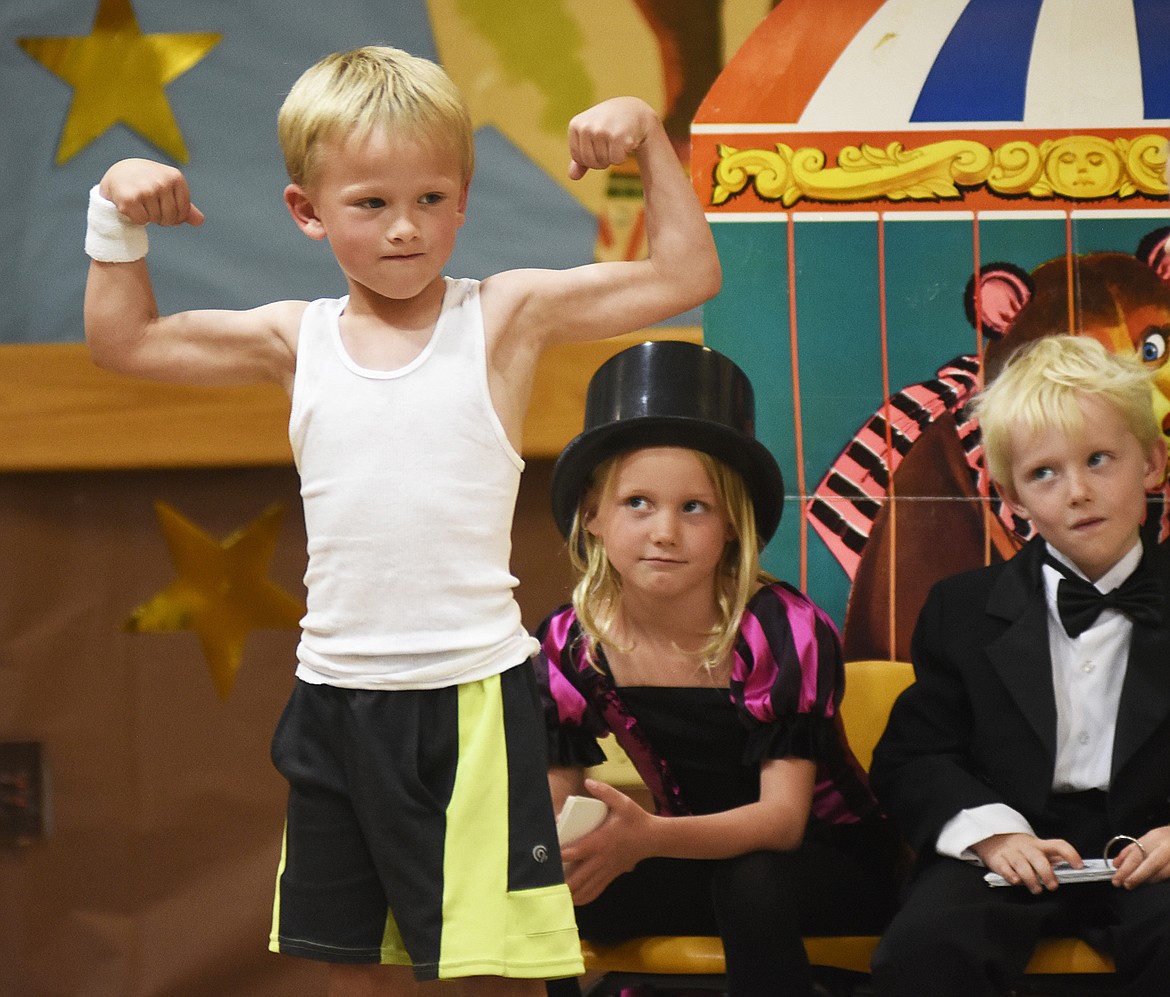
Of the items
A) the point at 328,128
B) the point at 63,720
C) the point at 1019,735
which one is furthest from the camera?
the point at 63,720

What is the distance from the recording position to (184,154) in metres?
A: 2.11

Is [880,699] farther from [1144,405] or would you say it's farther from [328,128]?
[328,128]

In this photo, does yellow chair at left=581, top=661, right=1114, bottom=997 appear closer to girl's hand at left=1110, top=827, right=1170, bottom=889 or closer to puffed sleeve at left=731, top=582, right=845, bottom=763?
girl's hand at left=1110, top=827, right=1170, bottom=889

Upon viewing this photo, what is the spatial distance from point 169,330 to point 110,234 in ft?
0.32

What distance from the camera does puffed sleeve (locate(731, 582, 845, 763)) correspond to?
1.55 meters

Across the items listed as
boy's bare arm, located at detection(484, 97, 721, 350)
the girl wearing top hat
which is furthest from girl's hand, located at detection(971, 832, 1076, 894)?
boy's bare arm, located at detection(484, 97, 721, 350)

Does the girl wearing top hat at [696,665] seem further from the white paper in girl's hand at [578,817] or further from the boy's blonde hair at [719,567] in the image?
the white paper in girl's hand at [578,817]

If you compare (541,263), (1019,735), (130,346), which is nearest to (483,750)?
(130,346)

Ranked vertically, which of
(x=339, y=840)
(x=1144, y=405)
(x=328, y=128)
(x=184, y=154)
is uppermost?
(x=184, y=154)

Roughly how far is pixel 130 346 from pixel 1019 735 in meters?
1.03

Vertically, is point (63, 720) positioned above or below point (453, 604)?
below

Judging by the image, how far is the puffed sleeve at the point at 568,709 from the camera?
1.60m

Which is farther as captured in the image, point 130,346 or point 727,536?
point 727,536

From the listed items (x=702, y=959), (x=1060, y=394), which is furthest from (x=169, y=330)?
(x=1060, y=394)
